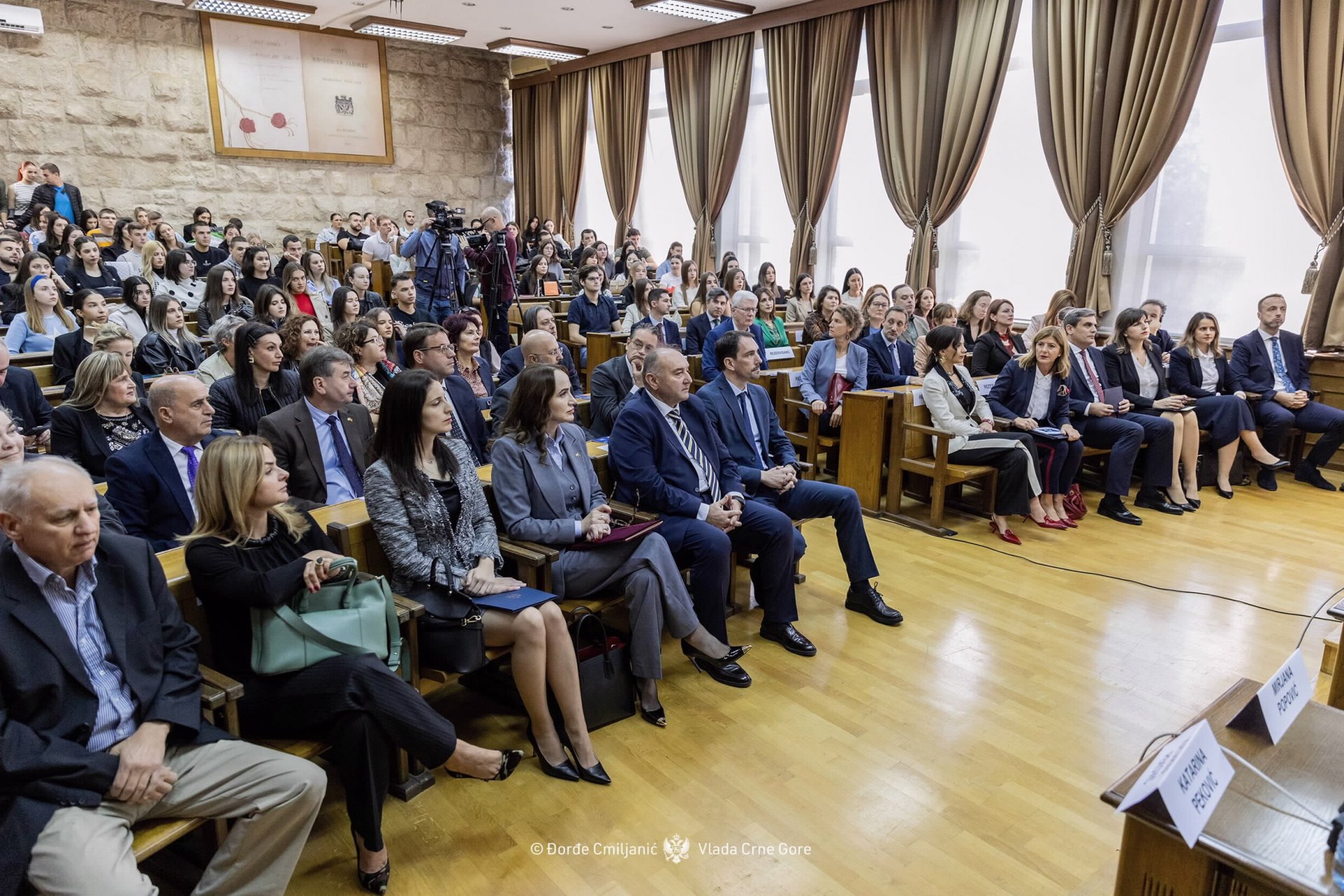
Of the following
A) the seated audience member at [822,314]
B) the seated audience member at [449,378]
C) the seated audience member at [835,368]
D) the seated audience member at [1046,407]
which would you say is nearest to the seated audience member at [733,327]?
the seated audience member at [835,368]

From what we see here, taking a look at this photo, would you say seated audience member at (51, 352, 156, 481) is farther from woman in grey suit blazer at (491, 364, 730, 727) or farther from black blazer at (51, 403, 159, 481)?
woman in grey suit blazer at (491, 364, 730, 727)

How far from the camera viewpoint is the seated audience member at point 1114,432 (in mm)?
4680

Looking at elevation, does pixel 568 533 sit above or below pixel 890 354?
below

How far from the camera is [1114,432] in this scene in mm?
4777

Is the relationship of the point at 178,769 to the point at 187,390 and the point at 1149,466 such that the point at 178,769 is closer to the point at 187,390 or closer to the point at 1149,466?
the point at 187,390

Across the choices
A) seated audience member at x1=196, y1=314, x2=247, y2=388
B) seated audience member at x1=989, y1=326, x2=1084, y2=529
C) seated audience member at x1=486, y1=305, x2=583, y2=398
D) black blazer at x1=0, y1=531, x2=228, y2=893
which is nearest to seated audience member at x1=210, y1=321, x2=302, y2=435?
seated audience member at x1=196, y1=314, x2=247, y2=388

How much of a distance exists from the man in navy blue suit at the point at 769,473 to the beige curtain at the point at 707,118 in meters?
6.74

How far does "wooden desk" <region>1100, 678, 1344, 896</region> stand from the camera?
1170 mm

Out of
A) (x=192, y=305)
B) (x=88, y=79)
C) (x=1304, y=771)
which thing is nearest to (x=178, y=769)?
(x=1304, y=771)

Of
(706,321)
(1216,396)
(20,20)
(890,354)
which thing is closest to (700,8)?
(706,321)

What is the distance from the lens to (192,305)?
21.1 ft

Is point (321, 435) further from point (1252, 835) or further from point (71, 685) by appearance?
point (1252, 835)

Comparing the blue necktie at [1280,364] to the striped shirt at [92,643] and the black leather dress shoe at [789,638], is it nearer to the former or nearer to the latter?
the black leather dress shoe at [789,638]

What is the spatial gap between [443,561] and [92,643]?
33.9 inches
